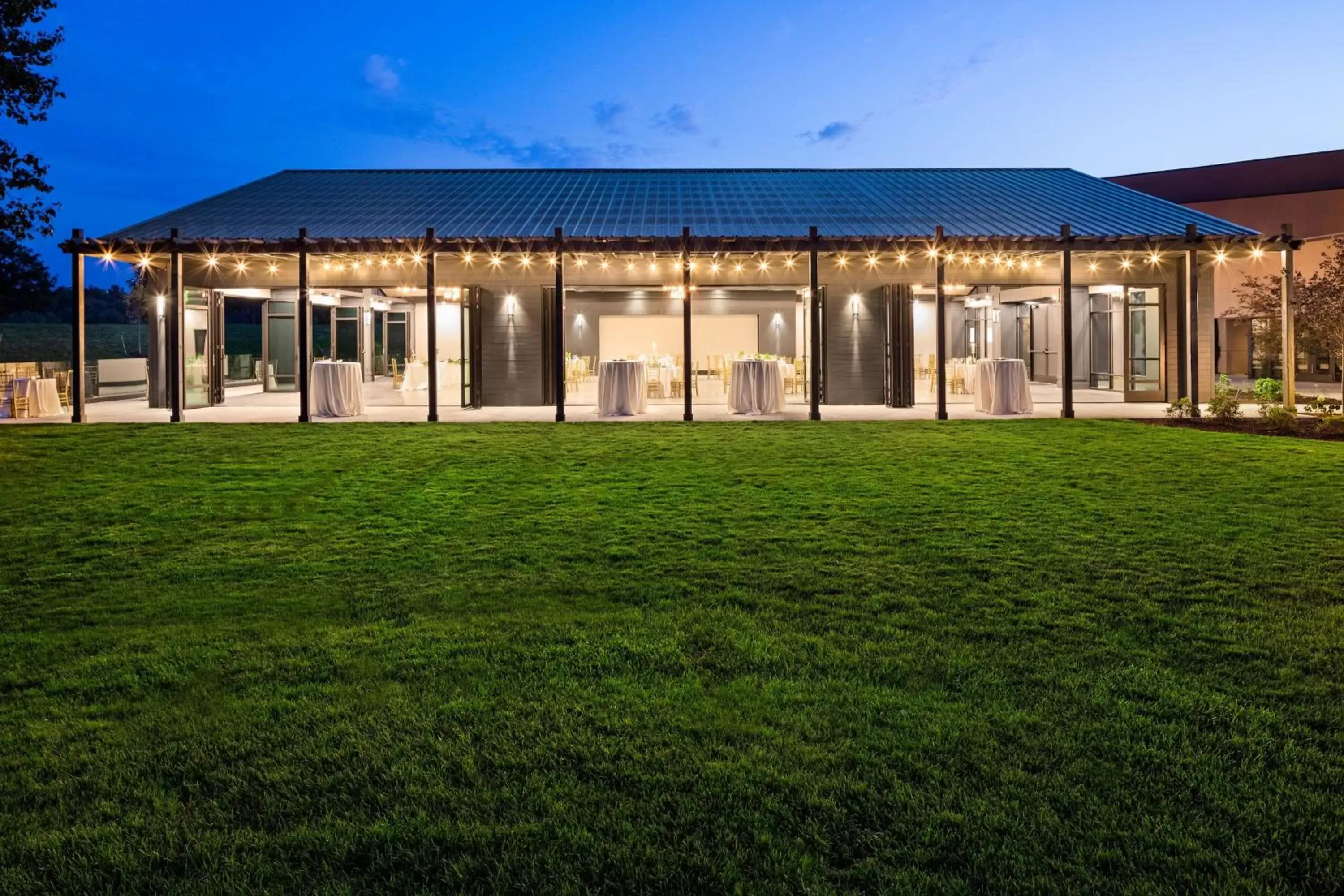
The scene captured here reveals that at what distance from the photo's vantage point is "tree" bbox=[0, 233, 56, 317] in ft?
104

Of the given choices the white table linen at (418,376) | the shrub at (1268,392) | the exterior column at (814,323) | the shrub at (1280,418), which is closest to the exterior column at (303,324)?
the white table linen at (418,376)

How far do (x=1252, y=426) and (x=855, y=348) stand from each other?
7.51 metres

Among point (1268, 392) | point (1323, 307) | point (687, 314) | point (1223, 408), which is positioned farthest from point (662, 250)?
point (1323, 307)

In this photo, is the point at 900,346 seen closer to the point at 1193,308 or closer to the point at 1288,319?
the point at 1193,308

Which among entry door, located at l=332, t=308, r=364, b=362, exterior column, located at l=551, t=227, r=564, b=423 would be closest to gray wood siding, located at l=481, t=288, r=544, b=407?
exterior column, located at l=551, t=227, r=564, b=423

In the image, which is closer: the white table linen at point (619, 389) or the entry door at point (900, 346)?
the white table linen at point (619, 389)

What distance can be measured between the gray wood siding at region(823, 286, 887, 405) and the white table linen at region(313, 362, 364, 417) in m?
9.17

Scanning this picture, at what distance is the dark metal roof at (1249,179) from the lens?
36094 mm

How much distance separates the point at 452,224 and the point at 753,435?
9171 mm

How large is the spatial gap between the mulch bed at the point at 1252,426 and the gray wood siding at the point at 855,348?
5690 mm

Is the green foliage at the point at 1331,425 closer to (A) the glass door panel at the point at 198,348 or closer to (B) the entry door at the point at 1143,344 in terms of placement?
(B) the entry door at the point at 1143,344

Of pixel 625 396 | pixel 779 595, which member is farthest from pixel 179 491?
pixel 625 396

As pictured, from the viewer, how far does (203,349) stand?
20.4 meters

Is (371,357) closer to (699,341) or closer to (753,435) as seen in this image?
(699,341)
